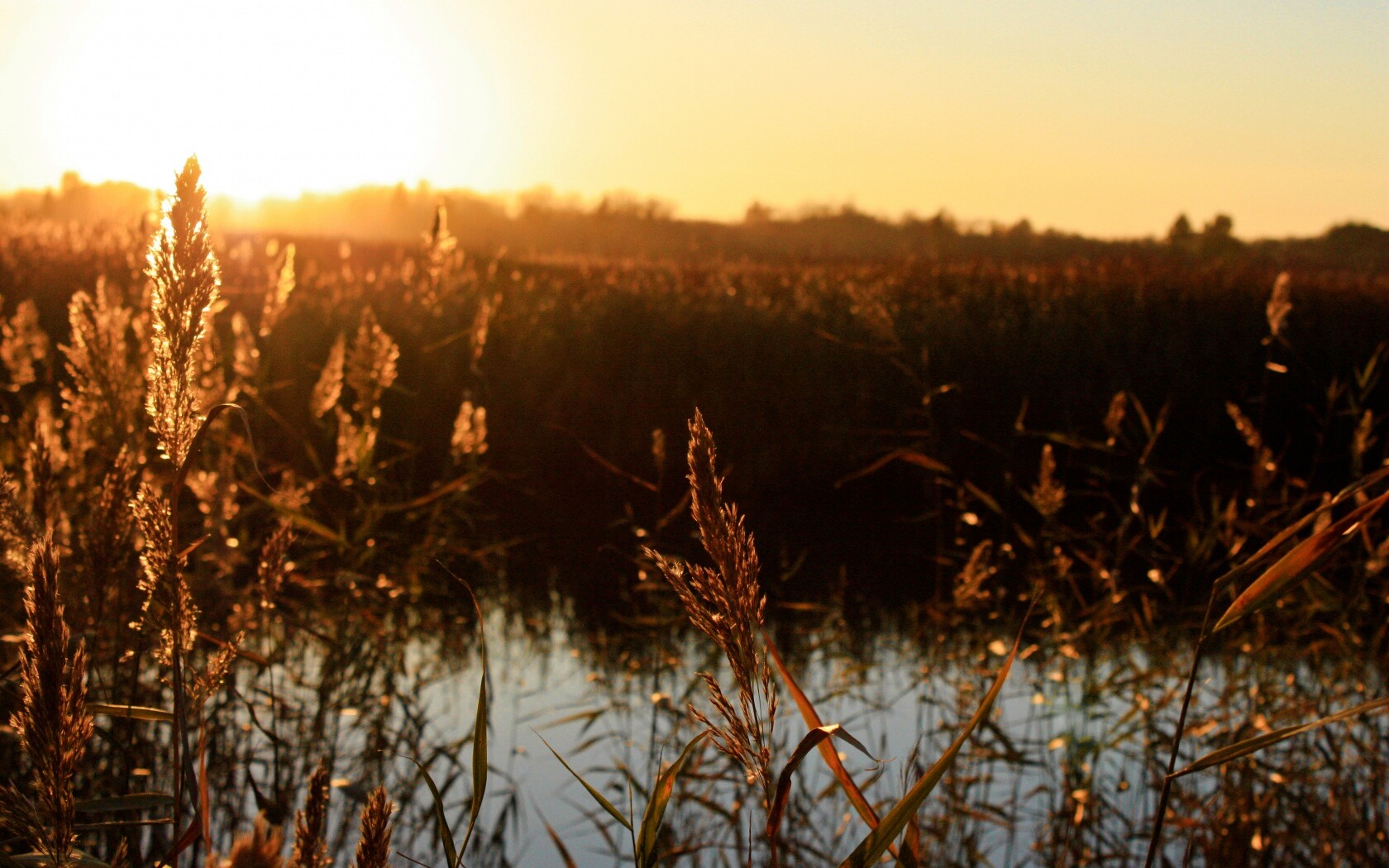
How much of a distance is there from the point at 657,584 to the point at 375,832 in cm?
289

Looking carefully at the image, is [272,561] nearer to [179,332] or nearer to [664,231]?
[179,332]

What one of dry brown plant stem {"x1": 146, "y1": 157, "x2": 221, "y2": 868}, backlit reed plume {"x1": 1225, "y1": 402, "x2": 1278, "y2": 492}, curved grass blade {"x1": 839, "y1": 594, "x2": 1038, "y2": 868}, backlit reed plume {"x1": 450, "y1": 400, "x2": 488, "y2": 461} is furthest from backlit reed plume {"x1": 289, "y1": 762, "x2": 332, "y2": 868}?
backlit reed plume {"x1": 1225, "y1": 402, "x2": 1278, "y2": 492}

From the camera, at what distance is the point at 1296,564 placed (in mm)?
943

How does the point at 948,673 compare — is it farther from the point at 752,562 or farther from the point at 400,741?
the point at 752,562

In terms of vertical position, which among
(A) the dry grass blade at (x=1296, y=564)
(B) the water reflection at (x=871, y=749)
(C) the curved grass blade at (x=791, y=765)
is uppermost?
(A) the dry grass blade at (x=1296, y=564)

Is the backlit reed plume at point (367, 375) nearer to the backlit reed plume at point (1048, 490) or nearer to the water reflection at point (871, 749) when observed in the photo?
A: the water reflection at point (871, 749)

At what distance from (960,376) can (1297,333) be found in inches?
148

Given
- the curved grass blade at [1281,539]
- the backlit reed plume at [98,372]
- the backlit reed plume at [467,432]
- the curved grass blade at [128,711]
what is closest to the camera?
the curved grass blade at [1281,539]

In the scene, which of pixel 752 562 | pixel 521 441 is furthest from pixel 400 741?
pixel 521 441

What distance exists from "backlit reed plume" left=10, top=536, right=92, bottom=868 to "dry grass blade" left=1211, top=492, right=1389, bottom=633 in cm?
92

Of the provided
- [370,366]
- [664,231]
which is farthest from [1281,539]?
[664,231]

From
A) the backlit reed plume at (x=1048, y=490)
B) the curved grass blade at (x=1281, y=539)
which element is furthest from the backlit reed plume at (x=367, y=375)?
the curved grass blade at (x=1281, y=539)

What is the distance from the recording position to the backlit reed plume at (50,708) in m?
0.77

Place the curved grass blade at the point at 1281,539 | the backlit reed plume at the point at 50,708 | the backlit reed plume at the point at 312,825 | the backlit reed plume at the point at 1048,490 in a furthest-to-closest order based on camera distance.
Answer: the backlit reed plume at the point at 1048,490 < the curved grass blade at the point at 1281,539 < the backlit reed plume at the point at 312,825 < the backlit reed plume at the point at 50,708
